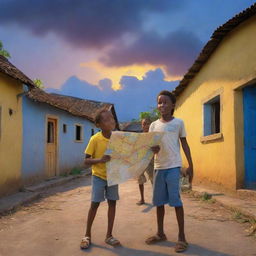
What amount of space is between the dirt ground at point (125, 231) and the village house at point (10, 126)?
1921mm

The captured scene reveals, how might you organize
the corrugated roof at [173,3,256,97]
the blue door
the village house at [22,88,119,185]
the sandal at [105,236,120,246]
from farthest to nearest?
the village house at [22,88,119,185] → the blue door → the corrugated roof at [173,3,256,97] → the sandal at [105,236,120,246]

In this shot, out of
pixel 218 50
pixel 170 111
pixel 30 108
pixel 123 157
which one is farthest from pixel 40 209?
pixel 218 50

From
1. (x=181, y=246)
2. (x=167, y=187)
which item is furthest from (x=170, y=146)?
(x=181, y=246)

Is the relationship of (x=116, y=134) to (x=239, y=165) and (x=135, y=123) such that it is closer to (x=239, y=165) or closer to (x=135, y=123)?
(x=239, y=165)

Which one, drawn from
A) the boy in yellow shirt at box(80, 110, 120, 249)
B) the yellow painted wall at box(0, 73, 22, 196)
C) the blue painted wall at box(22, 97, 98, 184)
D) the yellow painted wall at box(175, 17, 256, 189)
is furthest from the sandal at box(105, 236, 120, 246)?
the blue painted wall at box(22, 97, 98, 184)

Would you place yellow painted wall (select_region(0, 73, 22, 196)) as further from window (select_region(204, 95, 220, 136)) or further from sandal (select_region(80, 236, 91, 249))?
window (select_region(204, 95, 220, 136))

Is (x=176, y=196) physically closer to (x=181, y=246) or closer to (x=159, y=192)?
(x=159, y=192)

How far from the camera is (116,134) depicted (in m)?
3.50

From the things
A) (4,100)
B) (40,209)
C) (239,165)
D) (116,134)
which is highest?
(4,100)

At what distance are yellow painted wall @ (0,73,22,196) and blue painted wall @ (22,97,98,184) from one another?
95 cm

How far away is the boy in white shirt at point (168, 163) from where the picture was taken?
11.4 feet

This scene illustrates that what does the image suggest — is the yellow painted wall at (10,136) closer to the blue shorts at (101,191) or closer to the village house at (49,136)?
the village house at (49,136)

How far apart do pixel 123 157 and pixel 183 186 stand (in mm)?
4740

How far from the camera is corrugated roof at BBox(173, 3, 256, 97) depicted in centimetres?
602
